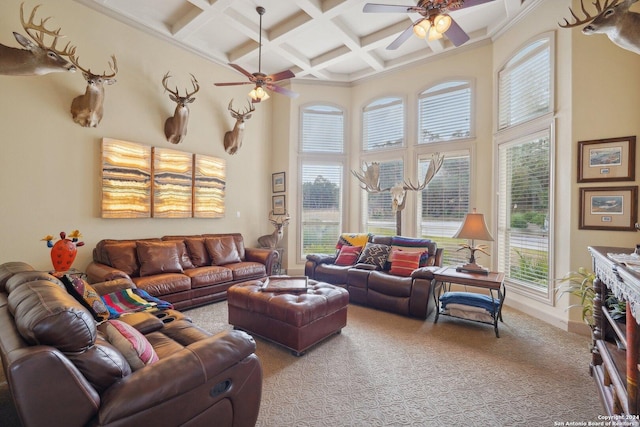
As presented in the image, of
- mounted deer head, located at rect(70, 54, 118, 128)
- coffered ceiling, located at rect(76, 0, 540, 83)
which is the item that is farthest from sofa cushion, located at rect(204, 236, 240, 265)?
coffered ceiling, located at rect(76, 0, 540, 83)

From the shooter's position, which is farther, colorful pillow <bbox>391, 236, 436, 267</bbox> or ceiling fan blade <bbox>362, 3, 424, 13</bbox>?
colorful pillow <bbox>391, 236, 436, 267</bbox>

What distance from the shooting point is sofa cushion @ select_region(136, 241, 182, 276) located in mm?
3721

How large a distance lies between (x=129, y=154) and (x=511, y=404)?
5.00m

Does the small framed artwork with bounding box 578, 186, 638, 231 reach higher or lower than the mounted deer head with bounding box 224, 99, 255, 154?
lower

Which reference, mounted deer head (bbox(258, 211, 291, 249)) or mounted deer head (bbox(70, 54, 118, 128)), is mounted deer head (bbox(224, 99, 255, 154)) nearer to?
mounted deer head (bbox(258, 211, 291, 249))

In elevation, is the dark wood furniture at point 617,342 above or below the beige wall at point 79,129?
below

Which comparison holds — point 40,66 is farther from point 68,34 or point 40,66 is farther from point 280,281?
point 280,281

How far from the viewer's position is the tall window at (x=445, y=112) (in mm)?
4750

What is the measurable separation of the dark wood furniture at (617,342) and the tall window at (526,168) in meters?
1.42

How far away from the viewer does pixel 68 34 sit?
3.54 metres

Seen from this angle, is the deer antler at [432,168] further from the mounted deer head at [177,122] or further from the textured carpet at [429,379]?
the mounted deer head at [177,122]

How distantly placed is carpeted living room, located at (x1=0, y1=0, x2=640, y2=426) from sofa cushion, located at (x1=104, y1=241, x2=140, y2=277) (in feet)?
0.09

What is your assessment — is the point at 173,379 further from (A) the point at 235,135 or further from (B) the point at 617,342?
(A) the point at 235,135

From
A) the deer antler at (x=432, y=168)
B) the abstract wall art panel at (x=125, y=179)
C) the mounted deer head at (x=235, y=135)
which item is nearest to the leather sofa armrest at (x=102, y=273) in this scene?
the abstract wall art panel at (x=125, y=179)
